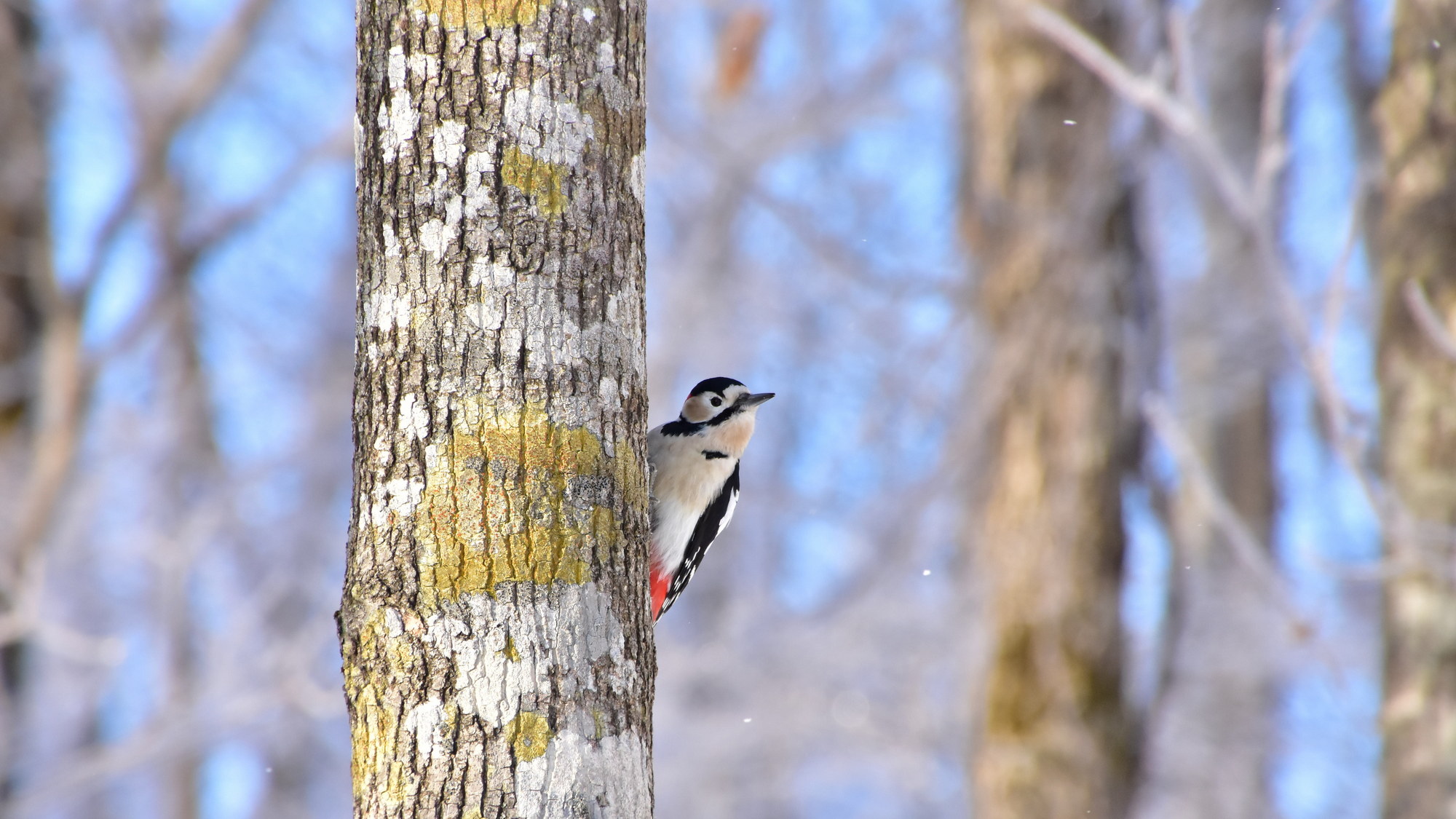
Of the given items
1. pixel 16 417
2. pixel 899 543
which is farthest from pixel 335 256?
pixel 899 543

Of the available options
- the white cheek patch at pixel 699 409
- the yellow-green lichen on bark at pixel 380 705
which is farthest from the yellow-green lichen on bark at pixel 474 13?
the white cheek patch at pixel 699 409

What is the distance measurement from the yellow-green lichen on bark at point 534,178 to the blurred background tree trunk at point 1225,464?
6.35 m

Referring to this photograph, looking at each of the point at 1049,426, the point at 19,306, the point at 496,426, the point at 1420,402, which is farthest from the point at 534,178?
the point at 19,306

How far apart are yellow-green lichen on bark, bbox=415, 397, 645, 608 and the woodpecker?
7.21ft

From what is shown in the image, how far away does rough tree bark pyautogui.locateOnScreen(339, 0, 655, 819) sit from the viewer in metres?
1.66

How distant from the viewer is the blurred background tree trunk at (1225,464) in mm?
9188

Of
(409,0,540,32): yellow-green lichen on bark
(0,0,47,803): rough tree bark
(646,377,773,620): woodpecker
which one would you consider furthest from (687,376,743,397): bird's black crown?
(0,0,47,803): rough tree bark

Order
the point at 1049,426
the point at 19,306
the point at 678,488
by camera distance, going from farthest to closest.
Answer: the point at 19,306
the point at 1049,426
the point at 678,488

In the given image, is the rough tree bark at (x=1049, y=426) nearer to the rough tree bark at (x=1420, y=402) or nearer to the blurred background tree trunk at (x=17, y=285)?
the rough tree bark at (x=1420, y=402)

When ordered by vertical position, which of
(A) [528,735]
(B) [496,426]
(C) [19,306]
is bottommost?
(A) [528,735]

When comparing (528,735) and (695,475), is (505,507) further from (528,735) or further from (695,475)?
(695,475)

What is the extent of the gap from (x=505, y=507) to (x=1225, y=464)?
1117 centimetres

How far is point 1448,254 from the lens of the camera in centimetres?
436

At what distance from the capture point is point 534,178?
1803 mm
